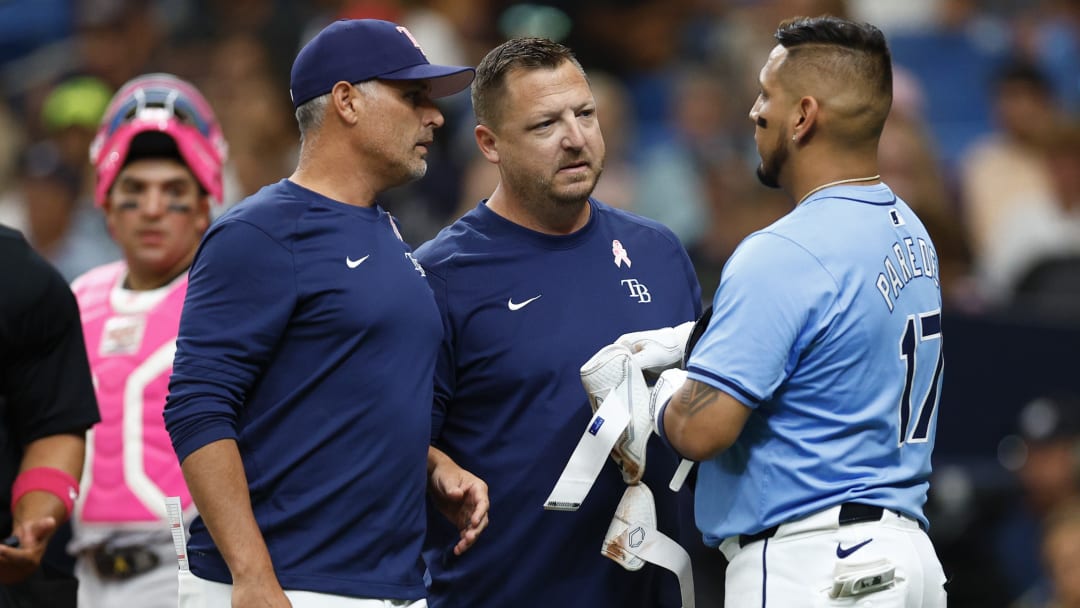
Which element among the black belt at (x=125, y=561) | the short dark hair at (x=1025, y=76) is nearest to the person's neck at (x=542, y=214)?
the black belt at (x=125, y=561)

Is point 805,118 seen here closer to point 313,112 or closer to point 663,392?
point 663,392

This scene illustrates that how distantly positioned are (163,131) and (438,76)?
1590 millimetres

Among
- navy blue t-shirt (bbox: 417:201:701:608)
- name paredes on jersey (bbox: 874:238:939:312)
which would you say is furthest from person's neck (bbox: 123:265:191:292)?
name paredes on jersey (bbox: 874:238:939:312)

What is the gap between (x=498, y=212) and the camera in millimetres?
4457

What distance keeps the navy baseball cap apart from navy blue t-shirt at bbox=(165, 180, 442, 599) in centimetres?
30

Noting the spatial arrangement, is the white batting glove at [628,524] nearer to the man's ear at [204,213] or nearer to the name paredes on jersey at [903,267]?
the name paredes on jersey at [903,267]

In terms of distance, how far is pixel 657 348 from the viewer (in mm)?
4004

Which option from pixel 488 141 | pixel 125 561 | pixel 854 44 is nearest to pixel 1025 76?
pixel 488 141

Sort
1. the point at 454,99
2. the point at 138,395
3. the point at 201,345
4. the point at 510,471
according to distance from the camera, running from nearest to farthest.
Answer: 1. the point at 201,345
2. the point at 510,471
3. the point at 138,395
4. the point at 454,99

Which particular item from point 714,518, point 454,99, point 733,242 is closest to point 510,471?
point 714,518

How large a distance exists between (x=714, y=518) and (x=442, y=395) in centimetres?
90

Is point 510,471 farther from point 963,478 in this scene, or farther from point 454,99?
point 454,99

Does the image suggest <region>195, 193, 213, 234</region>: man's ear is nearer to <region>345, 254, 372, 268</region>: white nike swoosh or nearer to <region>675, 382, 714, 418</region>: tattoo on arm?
<region>345, 254, 372, 268</region>: white nike swoosh

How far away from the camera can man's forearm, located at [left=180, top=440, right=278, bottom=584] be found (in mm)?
3414
